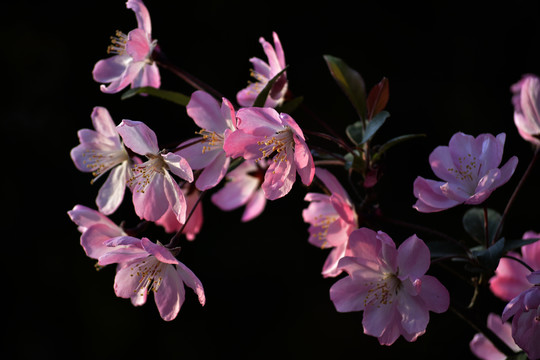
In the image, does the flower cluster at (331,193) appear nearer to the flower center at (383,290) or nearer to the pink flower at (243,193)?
the flower center at (383,290)

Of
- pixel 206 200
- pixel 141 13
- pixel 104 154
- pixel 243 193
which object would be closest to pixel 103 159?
pixel 104 154

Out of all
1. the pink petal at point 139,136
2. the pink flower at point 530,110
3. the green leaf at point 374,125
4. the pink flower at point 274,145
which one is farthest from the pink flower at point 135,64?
the pink flower at point 530,110

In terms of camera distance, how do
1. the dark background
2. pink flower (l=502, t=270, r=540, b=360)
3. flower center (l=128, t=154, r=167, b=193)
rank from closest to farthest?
pink flower (l=502, t=270, r=540, b=360) < flower center (l=128, t=154, r=167, b=193) < the dark background

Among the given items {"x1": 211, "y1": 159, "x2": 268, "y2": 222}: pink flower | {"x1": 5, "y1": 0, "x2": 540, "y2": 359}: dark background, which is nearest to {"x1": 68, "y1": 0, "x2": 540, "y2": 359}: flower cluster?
{"x1": 211, "y1": 159, "x2": 268, "y2": 222}: pink flower

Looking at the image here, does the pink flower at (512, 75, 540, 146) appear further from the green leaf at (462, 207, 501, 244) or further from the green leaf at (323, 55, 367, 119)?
the green leaf at (323, 55, 367, 119)

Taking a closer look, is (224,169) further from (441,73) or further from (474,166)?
(441,73)

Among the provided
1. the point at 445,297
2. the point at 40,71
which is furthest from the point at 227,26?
the point at 445,297
